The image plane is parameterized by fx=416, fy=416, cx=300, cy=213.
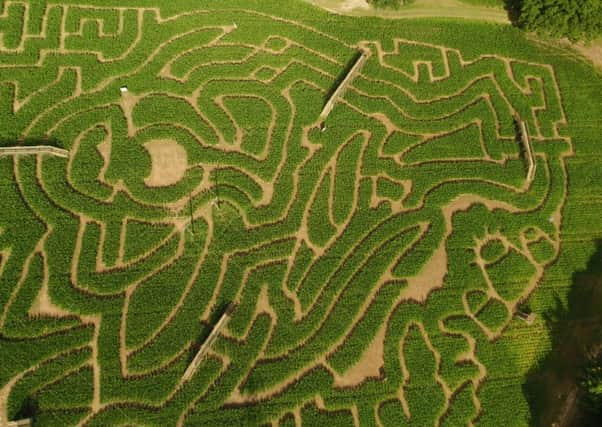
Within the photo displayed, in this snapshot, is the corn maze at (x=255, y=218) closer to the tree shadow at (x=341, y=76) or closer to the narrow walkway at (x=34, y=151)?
the narrow walkway at (x=34, y=151)

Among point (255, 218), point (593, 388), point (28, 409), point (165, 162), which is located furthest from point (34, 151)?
point (593, 388)

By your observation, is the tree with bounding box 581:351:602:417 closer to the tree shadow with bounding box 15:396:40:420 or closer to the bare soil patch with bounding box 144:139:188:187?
the bare soil patch with bounding box 144:139:188:187

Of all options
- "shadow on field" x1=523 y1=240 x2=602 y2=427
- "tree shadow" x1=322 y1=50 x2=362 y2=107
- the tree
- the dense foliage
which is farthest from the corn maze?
the tree

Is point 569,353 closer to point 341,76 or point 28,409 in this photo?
point 341,76

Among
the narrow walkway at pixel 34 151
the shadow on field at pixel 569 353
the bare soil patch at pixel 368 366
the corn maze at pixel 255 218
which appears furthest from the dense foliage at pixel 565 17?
the narrow walkway at pixel 34 151

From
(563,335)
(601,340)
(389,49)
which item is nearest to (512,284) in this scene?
(563,335)
